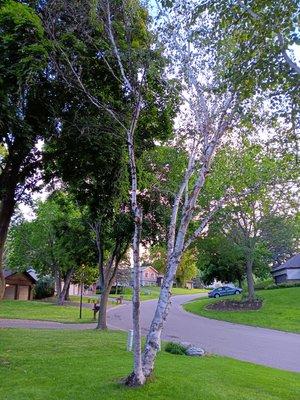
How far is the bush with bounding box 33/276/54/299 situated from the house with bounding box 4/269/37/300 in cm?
205

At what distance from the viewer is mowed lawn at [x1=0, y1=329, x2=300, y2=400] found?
299 inches

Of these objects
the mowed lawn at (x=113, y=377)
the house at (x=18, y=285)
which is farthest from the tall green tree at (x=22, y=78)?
the house at (x=18, y=285)

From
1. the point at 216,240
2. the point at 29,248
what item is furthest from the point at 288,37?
the point at 29,248

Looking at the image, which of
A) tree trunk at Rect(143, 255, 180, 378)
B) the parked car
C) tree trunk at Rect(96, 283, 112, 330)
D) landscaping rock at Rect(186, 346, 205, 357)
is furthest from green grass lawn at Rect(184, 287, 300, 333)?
tree trunk at Rect(143, 255, 180, 378)

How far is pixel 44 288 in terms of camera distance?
59.9 m

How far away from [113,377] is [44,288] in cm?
5358

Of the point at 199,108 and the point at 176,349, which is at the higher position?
the point at 199,108

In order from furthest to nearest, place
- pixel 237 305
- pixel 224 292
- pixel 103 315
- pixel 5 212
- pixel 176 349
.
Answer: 1. pixel 224 292
2. pixel 237 305
3. pixel 103 315
4. pixel 176 349
5. pixel 5 212

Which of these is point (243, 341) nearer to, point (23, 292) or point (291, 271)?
point (291, 271)

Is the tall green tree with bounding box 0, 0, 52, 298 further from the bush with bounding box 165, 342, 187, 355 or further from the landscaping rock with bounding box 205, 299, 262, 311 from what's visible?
the landscaping rock with bounding box 205, 299, 262, 311

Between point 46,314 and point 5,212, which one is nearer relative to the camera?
point 5,212

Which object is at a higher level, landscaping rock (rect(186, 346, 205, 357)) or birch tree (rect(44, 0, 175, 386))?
birch tree (rect(44, 0, 175, 386))

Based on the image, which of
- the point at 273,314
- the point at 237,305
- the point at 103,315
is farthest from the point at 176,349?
the point at 237,305

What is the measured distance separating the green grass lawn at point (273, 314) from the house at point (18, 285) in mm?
25236
